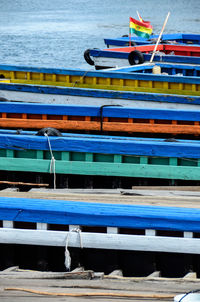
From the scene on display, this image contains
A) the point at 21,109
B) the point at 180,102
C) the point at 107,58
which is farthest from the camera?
the point at 107,58

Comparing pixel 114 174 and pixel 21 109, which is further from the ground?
pixel 21 109

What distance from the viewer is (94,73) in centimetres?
1517

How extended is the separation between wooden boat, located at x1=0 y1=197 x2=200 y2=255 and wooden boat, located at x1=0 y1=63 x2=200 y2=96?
772 centimetres

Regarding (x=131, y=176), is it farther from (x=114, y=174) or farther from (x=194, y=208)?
(x=194, y=208)

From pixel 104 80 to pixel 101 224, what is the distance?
9840 mm

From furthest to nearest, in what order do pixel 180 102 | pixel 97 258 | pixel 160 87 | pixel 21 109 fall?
pixel 160 87, pixel 180 102, pixel 21 109, pixel 97 258

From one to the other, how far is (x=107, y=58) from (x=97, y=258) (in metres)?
15.6

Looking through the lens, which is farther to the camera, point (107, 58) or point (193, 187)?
point (107, 58)

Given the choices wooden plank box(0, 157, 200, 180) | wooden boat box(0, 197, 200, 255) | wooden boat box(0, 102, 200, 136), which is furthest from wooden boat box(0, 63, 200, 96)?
wooden boat box(0, 197, 200, 255)

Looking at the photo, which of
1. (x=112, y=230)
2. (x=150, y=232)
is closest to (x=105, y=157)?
(x=112, y=230)

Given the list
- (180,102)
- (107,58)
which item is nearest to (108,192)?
(180,102)

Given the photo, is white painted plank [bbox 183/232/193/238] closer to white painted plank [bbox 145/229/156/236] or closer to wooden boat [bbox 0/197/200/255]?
wooden boat [bbox 0/197/200/255]

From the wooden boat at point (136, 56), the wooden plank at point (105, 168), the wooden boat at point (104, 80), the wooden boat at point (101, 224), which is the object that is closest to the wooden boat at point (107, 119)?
the wooden plank at point (105, 168)

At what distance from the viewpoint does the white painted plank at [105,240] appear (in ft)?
18.3
